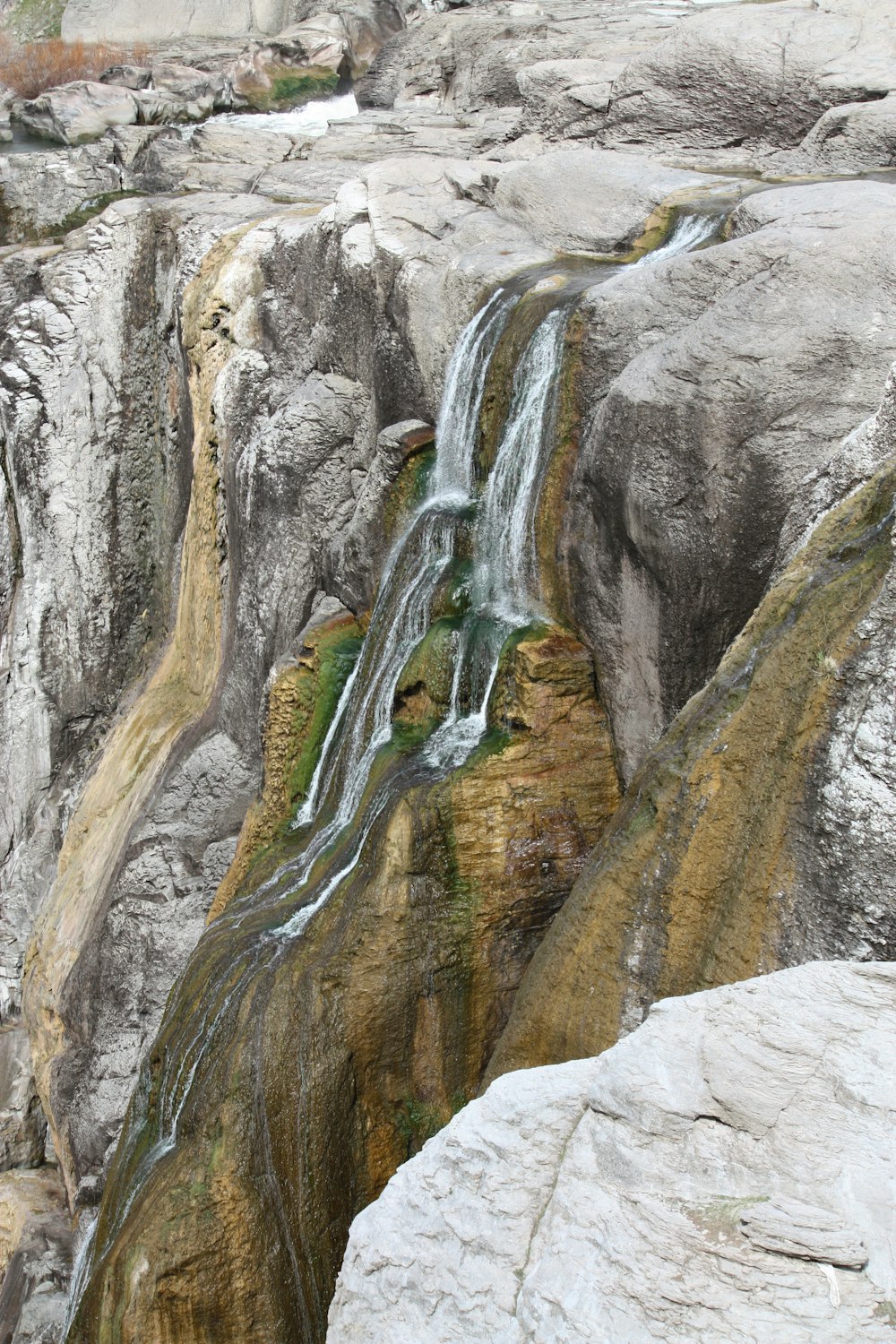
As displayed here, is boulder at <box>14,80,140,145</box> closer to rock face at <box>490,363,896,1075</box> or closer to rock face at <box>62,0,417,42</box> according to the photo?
rock face at <box>62,0,417,42</box>

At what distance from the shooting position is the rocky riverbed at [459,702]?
349cm

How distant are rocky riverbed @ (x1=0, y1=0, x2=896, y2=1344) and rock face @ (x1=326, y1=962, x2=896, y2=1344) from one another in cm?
1

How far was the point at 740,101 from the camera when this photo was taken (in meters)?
11.9

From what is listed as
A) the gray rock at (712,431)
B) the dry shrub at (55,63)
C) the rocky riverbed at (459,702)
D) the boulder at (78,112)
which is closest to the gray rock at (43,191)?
the rocky riverbed at (459,702)

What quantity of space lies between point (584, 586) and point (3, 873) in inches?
314

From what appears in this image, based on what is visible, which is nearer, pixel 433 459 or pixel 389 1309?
pixel 389 1309

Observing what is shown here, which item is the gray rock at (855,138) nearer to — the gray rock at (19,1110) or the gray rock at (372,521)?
the gray rock at (372,521)

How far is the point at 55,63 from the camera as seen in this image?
21.2 metres

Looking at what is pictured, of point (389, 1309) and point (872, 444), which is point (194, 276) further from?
point (389, 1309)

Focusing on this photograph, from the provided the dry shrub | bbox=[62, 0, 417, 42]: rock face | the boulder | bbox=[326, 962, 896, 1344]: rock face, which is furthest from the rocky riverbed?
bbox=[62, 0, 417, 42]: rock face

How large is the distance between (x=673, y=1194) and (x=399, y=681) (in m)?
4.97

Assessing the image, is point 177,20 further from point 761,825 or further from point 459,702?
point 761,825

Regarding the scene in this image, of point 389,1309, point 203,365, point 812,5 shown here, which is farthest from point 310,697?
point 812,5

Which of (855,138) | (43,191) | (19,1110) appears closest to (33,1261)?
(19,1110)
